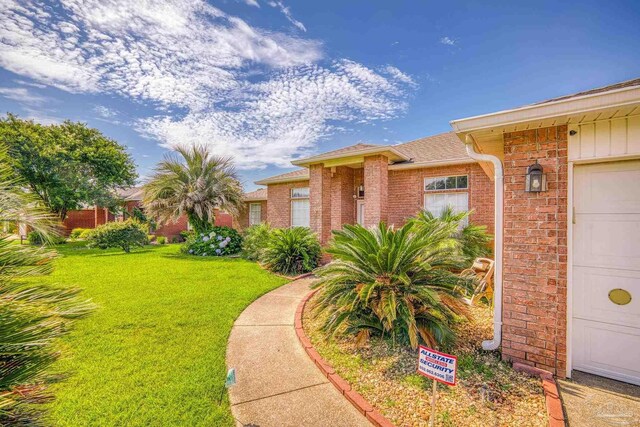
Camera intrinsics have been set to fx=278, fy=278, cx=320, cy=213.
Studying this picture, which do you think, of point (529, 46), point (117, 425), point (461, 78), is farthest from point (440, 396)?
point (461, 78)

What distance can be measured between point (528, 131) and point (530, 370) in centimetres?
295

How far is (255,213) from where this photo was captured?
19.4 m

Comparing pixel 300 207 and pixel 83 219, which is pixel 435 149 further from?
pixel 83 219

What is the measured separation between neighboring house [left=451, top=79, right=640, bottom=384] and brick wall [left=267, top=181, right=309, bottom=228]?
1172cm

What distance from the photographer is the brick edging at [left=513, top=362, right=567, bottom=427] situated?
8.45 ft

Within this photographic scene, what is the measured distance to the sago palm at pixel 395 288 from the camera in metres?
3.91

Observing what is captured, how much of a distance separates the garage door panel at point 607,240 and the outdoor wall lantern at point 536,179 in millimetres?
595

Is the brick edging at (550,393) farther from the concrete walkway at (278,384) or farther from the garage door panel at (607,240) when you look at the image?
the concrete walkway at (278,384)

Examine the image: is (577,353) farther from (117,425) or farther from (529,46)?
(529,46)

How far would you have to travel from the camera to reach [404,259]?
4.24 meters

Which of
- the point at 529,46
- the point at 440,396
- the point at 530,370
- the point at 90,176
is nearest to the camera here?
the point at 440,396

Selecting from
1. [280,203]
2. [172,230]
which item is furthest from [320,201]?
[172,230]

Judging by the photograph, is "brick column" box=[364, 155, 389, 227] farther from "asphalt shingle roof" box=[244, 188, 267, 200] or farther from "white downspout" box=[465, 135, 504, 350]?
"asphalt shingle roof" box=[244, 188, 267, 200]

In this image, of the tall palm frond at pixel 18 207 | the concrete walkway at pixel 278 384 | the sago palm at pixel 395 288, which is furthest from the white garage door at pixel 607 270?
the tall palm frond at pixel 18 207
